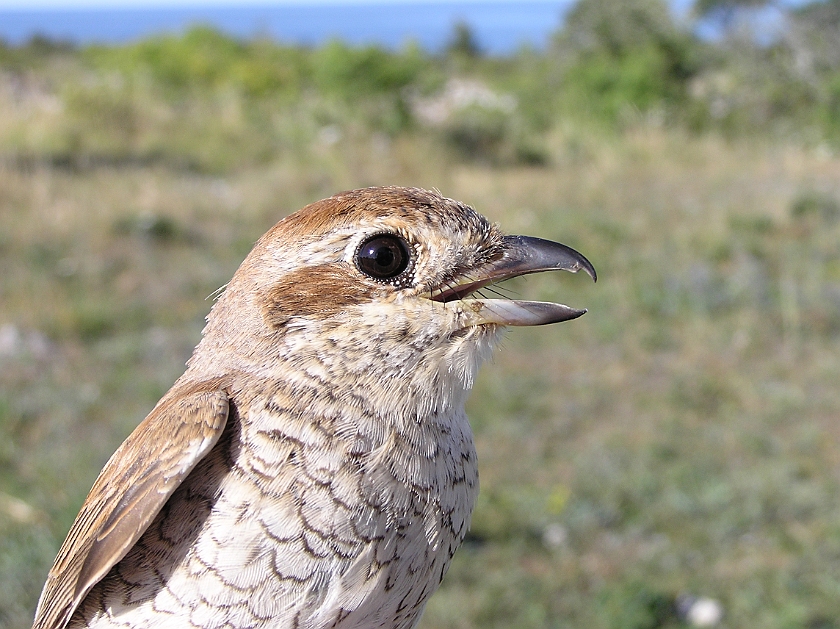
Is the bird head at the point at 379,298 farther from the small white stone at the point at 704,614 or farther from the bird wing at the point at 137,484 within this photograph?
the small white stone at the point at 704,614

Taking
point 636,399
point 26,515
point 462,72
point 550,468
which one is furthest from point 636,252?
point 462,72

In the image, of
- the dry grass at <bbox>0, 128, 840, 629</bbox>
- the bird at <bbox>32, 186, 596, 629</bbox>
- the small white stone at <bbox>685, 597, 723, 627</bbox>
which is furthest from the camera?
the dry grass at <bbox>0, 128, 840, 629</bbox>

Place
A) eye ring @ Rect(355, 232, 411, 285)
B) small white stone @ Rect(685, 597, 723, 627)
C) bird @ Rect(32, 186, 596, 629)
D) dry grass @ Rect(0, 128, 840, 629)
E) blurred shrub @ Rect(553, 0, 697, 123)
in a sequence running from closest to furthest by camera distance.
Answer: bird @ Rect(32, 186, 596, 629), eye ring @ Rect(355, 232, 411, 285), small white stone @ Rect(685, 597, 723, 627), dry grass @ Rect(0, 128, 840, 629), blurred shrub @ Rect(553, 0, 697, 123)

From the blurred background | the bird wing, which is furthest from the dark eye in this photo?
the blurred background

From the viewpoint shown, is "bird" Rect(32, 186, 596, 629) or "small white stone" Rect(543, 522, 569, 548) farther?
"small white stone" Rect(543, 522, 569, 548)

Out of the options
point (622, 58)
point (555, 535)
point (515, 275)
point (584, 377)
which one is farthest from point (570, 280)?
point (622, 58)

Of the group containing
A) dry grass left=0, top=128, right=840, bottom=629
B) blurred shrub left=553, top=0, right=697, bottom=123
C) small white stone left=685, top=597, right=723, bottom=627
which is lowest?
small white stone left=685, top=597, right=723, bottom=627

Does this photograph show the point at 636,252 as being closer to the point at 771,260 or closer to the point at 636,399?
the point at 771,260

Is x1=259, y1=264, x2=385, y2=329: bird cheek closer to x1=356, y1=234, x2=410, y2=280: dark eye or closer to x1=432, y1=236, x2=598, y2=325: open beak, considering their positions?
x1=356, y1=234, x2=410, y2=280: dark eye
